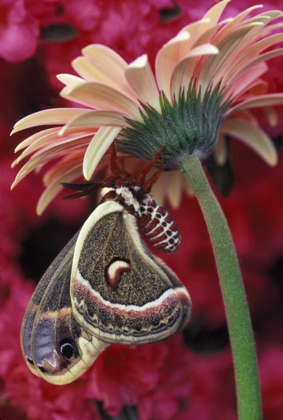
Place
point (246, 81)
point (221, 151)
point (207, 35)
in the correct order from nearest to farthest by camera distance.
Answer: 1. point (207, 35)
2. point (246, 81)
3. point (221, 151)

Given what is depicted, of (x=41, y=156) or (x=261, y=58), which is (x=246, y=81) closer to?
(x=261, y=58)

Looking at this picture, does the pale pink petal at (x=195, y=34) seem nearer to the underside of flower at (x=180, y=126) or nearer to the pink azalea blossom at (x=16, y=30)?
the underside of flower at (x=180, y=126)

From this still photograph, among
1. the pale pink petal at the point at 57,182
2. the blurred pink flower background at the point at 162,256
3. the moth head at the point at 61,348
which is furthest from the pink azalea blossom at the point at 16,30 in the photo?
the moth head at the point at 61,348

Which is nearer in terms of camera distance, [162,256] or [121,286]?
[121,286]

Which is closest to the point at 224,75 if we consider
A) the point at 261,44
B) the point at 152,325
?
the point at 261,44

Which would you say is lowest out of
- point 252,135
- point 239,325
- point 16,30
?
point 239,325

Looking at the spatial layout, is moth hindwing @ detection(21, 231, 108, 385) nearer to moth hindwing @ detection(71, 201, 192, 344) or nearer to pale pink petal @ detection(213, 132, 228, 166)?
moth hindwing @ detection(71, 201, 192, 344)

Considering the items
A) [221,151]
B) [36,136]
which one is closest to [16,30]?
[36,136]
